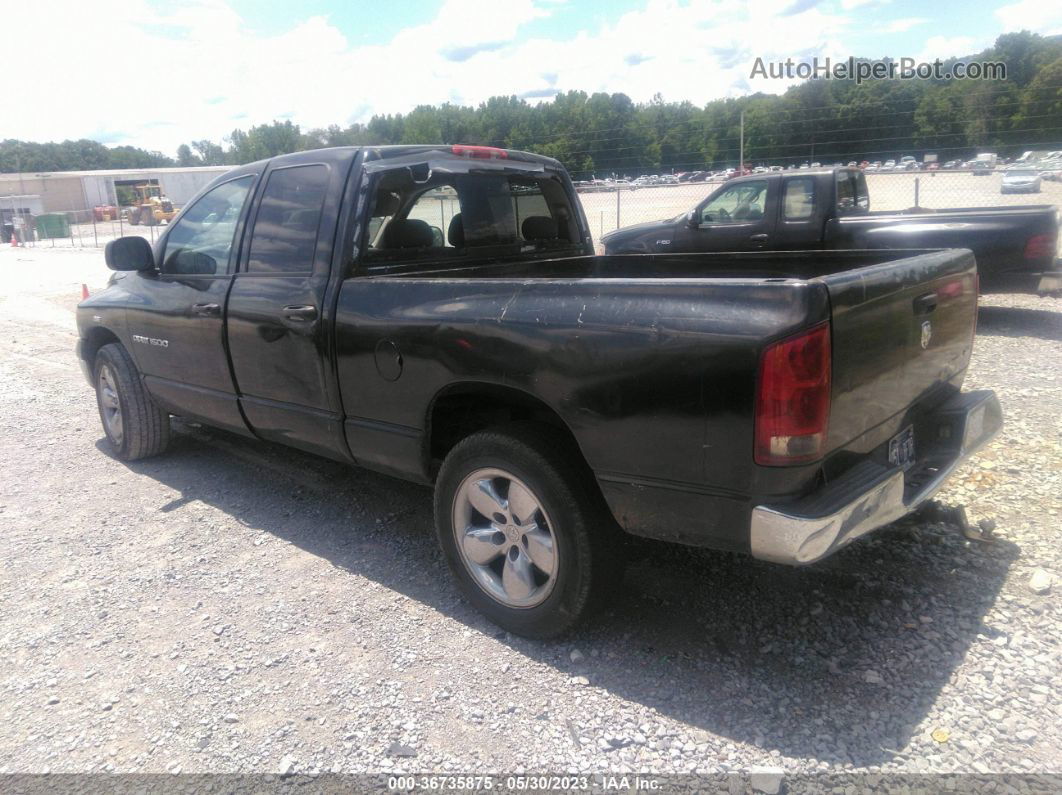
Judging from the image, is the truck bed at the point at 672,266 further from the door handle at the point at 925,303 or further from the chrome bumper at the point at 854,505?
the chrome bumper at the point at 854,505

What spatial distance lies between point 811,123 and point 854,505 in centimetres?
2274

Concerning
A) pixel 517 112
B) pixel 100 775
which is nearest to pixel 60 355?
pixel 100 775

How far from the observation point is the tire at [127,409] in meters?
5.19

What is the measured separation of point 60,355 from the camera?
952cm

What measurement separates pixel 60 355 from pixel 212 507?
6290 mm

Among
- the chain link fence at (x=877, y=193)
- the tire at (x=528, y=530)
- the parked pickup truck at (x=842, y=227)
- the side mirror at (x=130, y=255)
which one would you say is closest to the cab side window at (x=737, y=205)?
the parked pickup truck at (x=842, y=227)

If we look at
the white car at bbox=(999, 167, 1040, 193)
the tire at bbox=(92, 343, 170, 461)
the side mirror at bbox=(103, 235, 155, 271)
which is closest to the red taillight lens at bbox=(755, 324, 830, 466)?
the side mirror at bbox=(103, 235, 155, 271)

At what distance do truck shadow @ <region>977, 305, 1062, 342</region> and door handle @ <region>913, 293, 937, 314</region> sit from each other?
587 cm

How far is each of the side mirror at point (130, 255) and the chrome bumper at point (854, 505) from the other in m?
4.00

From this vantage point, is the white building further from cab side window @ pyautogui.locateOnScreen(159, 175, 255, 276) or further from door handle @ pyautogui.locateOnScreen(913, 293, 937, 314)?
door handle @ pyautogui.locateOnScreen(913, 293, 937, 314)

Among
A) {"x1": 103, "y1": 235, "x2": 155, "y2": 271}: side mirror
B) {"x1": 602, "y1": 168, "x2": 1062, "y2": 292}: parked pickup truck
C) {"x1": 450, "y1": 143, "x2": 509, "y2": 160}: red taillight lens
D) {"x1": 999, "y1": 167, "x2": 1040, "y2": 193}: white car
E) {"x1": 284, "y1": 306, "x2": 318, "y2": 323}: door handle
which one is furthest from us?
{"x1": 999, "y1": 167, "x2": 1040, "y2": 193}: white car

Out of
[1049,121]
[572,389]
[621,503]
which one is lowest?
[621,503]

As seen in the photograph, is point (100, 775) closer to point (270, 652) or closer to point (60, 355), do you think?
point (270, 652)

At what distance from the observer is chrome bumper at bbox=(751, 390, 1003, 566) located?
2377 mm
